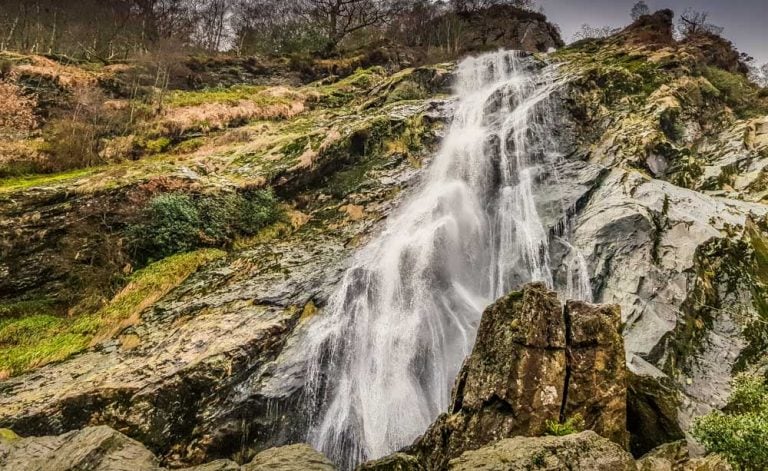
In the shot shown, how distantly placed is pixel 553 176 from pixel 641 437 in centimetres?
1247

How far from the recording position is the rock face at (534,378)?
8.61 metres

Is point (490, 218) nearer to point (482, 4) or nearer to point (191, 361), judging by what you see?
point (191, 361)

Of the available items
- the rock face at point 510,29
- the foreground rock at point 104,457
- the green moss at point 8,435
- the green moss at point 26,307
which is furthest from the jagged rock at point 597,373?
the rock face at point 510,29

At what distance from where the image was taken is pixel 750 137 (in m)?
20.7

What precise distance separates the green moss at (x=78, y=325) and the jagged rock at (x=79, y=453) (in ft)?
15.7

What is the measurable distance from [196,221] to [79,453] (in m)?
11.5

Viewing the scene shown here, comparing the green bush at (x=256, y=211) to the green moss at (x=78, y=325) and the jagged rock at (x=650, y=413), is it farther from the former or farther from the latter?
the jagged rock at (x=650, y=413)

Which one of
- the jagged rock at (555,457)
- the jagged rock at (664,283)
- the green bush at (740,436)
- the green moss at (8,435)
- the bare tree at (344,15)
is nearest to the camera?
the jagged rock at (555,457)

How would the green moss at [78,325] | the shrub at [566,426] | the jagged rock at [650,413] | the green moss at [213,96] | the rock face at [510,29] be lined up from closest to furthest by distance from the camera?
1. the shrub at [566,426]
2. the jagged rock at [650,413]
3. the green moss at [78,325]
4. the green moss at [213,96]
5. the rock face at [510,29]

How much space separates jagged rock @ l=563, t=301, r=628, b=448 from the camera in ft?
28.9

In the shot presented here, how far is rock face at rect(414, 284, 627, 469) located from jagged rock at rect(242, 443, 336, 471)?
6.86 ft

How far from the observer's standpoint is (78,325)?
15.3m

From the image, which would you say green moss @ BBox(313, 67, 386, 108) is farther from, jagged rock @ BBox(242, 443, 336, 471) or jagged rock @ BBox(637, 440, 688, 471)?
jagged rock @ BBox(637, 440, 688, 471)

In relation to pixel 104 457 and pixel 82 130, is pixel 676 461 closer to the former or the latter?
pixel 104 457
